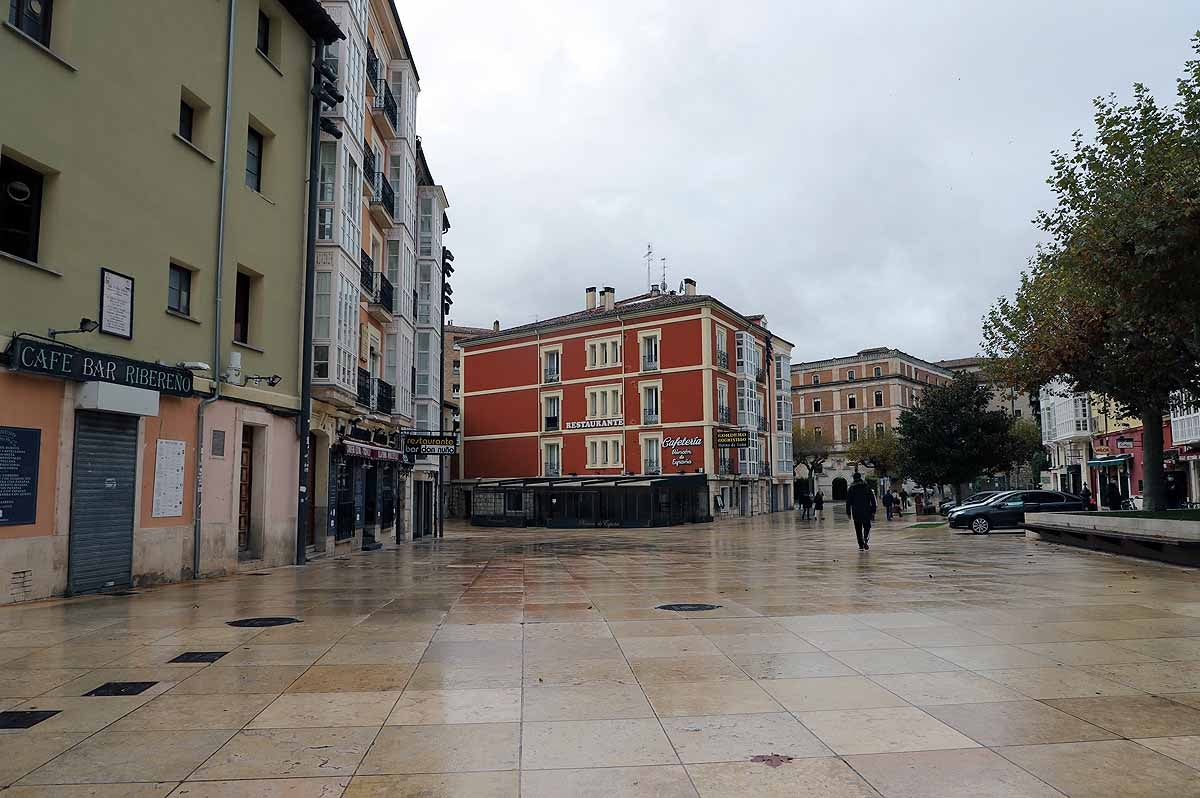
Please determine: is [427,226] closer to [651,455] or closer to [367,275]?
[367,275]

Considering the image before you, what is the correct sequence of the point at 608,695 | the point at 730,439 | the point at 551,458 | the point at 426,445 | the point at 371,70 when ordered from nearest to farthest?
the point at 608,695 → the point at 371,70 → the point at 426,445 → the point at 730,439 → the point at 551,458

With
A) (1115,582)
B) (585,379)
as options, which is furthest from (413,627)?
(585,379)

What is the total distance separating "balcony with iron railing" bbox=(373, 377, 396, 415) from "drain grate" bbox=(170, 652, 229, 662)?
18002 millimetres

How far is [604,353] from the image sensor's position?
5575 cm

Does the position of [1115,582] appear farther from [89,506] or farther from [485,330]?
[485,330]

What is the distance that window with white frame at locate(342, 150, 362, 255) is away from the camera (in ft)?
68.6

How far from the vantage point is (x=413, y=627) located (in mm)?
9289

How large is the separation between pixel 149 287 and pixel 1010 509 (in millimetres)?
31074

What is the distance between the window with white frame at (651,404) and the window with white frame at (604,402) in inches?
67.5

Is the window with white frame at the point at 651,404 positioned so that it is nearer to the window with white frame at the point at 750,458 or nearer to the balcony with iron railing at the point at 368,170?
the window with white frame at the point at 750,458

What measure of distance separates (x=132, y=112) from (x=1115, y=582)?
17.2 metres

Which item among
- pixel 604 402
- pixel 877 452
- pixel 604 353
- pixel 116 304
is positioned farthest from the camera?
pixel 877 452

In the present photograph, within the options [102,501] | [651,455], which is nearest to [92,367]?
[102,501]

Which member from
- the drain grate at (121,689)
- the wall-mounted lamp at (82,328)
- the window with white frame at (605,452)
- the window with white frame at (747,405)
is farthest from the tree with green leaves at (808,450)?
the drain grate at (121,689)
